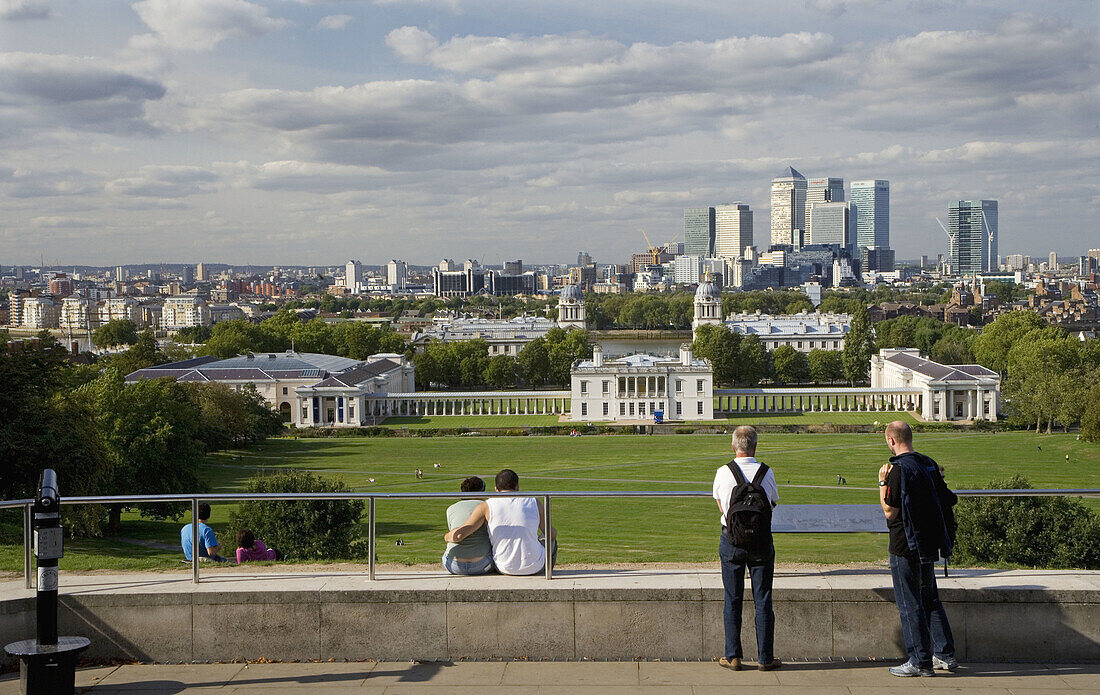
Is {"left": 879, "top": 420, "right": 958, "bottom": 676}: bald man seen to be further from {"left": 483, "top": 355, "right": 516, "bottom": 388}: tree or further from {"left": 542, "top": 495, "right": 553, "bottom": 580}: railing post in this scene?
{"left": 483, "top": 355, "right": 516, "bottom": 388}: tree

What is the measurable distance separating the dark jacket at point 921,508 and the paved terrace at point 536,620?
0.68 meters

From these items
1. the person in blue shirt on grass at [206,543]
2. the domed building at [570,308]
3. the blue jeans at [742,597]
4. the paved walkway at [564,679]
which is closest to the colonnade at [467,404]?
the domed building at [570,308]

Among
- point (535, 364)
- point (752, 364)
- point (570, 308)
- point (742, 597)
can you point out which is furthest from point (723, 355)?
point (742, 597)

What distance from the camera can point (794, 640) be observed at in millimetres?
9109

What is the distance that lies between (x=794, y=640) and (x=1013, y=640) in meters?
1.66

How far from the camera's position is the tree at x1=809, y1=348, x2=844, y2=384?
4296 inches

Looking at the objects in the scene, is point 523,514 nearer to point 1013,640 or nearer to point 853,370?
point 1013,640

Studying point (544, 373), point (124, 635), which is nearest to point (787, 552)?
point (124, 635)

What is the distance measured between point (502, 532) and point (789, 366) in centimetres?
10058

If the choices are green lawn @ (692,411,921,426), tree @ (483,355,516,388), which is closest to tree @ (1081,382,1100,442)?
green lawn @ (692,411,921,426)

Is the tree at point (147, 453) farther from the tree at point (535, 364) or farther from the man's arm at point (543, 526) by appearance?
the tree at point (535, 364)

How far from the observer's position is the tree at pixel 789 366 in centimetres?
10731

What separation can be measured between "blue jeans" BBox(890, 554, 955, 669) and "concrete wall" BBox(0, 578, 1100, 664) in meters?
0.38

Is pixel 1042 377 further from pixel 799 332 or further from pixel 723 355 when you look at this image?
pixel 799 332
